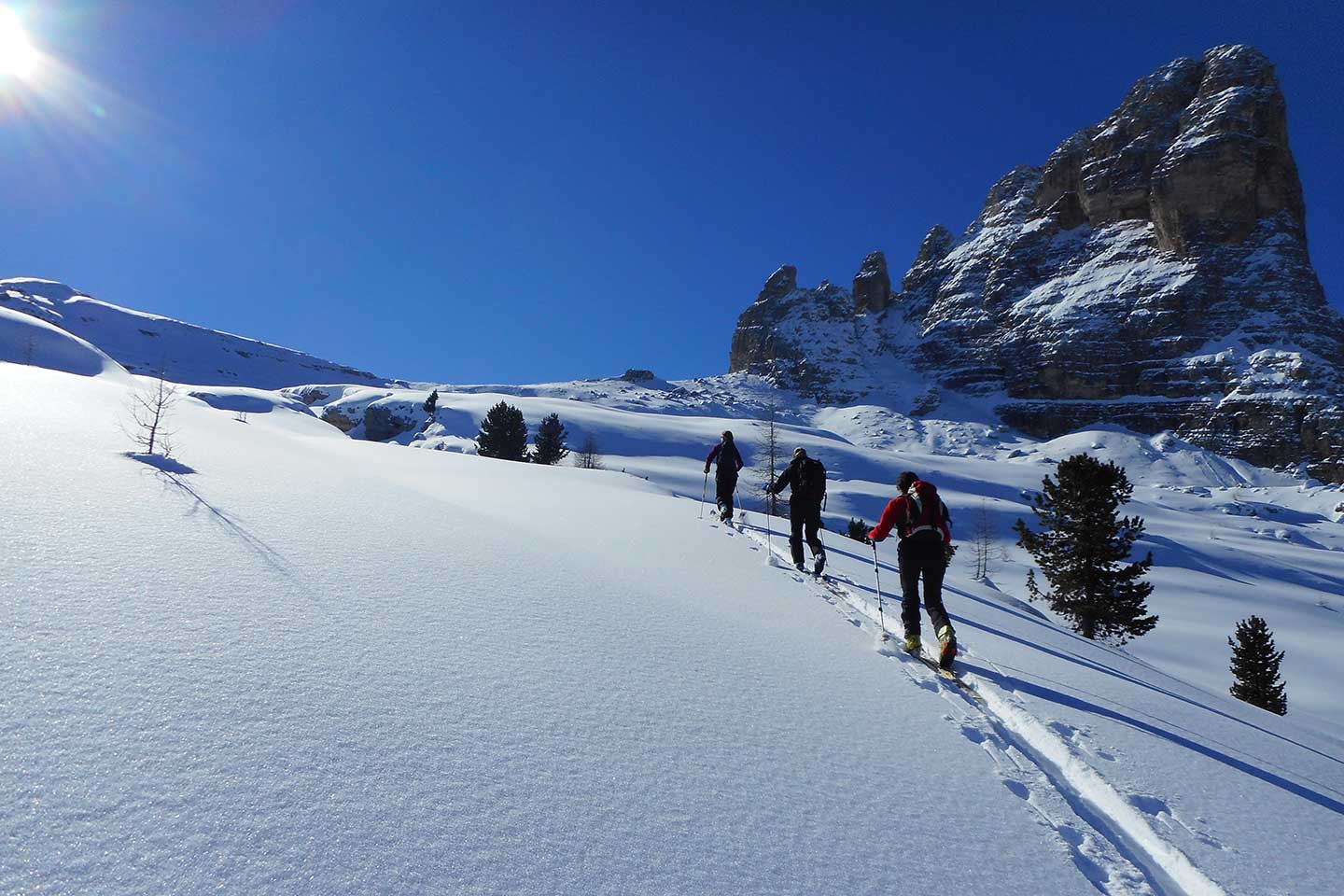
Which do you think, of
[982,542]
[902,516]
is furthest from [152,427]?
[982,542]

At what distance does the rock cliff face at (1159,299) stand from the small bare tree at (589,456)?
11295cm

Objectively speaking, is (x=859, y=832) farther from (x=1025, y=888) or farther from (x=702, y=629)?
(x=702, y=629)

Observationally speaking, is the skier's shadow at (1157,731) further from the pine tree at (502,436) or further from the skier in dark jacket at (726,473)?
the pine tree at (502,436)

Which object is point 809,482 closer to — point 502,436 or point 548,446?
point 502,436

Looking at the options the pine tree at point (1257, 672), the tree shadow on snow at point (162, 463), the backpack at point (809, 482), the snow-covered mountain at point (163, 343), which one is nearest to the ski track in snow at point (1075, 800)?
the backpack at point (809, 482)

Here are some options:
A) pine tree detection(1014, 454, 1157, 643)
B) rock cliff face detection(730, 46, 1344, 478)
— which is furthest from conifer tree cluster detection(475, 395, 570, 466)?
rock cliff face detection(730, 46, 1344, 478)

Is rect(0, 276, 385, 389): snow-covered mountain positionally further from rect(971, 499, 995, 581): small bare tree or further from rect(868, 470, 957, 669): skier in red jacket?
rect(868, 470, 957, 669): skier in red jacket

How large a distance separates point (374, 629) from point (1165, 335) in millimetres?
169552

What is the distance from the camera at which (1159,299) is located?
129375mm

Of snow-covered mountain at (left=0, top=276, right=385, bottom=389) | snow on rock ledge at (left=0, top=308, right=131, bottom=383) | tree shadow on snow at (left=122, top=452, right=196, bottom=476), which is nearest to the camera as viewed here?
tree shadow on snow at (left=122, top=452, right=196, bottom=476)

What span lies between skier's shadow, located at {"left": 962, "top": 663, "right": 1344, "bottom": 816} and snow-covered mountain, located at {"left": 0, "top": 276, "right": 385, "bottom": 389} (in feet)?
485

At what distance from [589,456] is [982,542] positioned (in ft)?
99.6

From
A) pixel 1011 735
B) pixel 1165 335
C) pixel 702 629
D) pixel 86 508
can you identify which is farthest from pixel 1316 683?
pixel 1165 335

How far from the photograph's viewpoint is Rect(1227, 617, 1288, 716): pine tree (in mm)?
16125
